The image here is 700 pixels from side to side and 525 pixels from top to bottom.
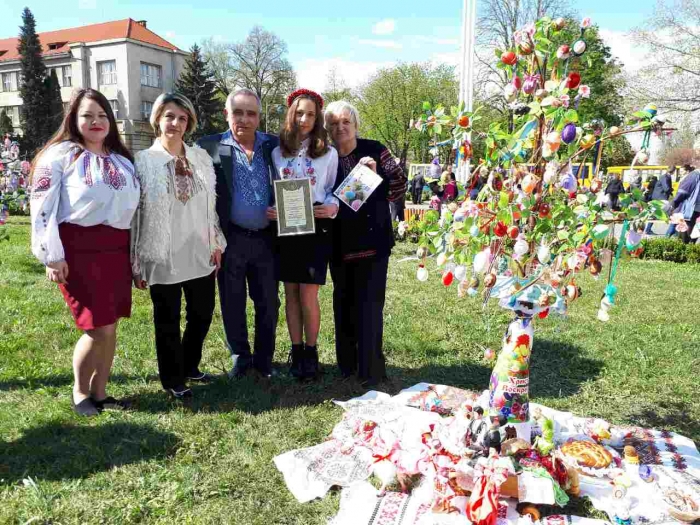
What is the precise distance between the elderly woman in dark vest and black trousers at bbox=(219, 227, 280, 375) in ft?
1.63

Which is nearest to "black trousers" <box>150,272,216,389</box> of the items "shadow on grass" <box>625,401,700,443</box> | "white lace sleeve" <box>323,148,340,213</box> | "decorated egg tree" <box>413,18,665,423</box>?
"white lace sleeve" <box>323,148,340,213</box>

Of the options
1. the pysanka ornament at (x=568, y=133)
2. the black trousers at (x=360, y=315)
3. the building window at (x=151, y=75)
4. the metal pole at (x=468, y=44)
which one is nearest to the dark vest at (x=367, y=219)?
the black trousers at (x=360, y=315)

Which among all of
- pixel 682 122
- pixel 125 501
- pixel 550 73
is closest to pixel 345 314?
pixel 125 501

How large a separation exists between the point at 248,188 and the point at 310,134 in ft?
1.90

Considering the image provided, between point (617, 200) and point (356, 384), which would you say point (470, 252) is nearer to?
point (617, 200)

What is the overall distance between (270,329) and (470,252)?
2011 millimetres

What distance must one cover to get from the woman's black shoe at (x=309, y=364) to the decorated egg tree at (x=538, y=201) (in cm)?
164

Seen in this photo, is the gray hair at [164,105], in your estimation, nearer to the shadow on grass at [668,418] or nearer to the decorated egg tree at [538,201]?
the decorated egg tree at [538,201]

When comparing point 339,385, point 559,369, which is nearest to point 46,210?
point 339,385

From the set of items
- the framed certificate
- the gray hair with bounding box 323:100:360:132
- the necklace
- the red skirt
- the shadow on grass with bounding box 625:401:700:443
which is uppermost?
the gray hair with bounding box 323:100:360:132

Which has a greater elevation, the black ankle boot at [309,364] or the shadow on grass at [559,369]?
the black ankle boot at [309,364]

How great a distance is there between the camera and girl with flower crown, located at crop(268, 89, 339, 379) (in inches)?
143

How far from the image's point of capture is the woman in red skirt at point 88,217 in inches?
119

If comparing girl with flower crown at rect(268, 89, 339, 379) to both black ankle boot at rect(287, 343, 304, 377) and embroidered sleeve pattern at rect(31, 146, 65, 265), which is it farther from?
embroidered sleeve pattern at rect(31, 146, 65, 265)
